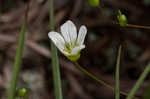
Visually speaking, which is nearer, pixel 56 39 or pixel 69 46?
pixel 56 39

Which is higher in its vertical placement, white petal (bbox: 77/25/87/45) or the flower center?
white petal (bbox: 77/25/87/45)

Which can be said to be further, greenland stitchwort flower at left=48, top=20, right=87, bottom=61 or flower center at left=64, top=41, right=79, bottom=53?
flower center at left=64, top=41, right=79, bottom=53

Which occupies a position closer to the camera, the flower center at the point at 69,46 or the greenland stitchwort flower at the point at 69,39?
the greenland stitchwort flower at the point at 69,39

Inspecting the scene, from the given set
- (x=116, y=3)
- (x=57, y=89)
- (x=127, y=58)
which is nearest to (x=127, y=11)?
(x=116, y=3)

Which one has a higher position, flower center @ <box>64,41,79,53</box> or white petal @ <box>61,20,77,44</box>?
white petal @ <box>61,20,77,44</box>

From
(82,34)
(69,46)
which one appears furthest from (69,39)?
(82,34)

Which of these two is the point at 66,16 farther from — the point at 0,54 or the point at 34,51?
the point at 0,54

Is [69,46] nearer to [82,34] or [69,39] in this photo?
[69,39]
